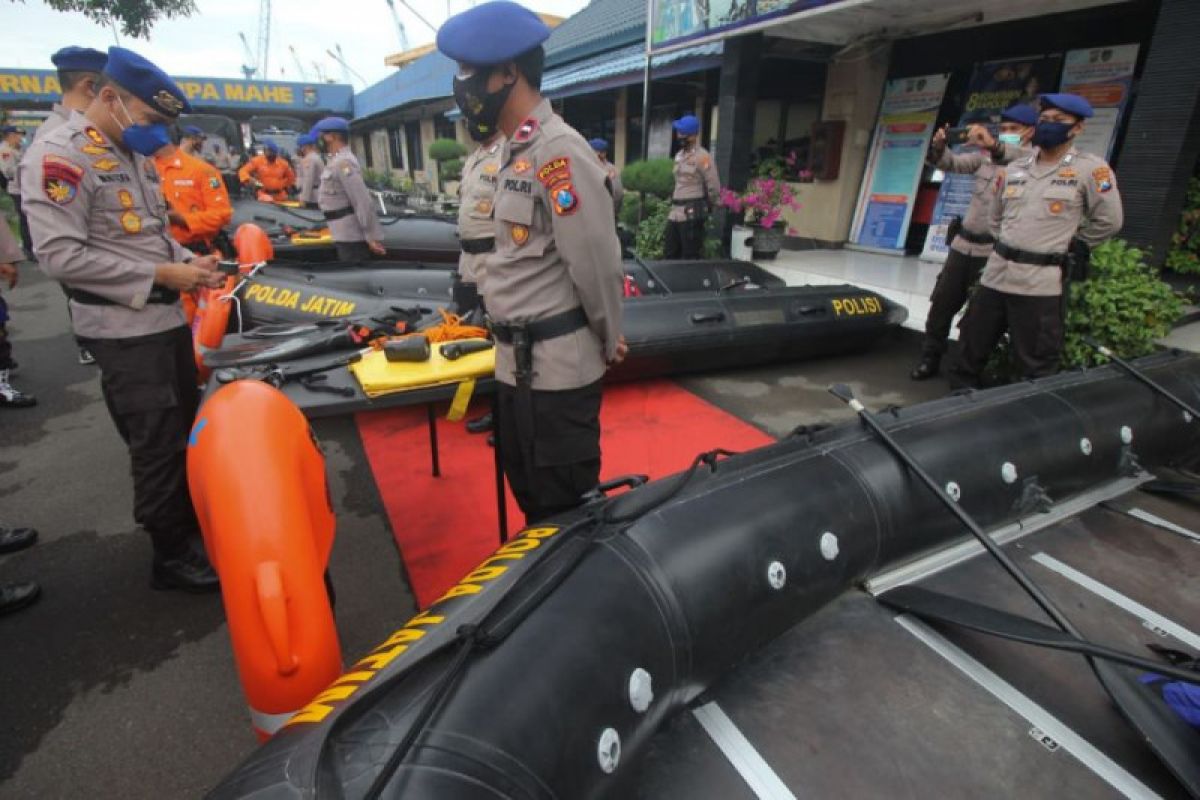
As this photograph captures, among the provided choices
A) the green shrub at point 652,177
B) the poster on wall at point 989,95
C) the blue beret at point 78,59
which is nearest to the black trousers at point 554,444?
the blue beret at point 78,59

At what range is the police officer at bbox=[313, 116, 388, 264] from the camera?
4754 millimetres

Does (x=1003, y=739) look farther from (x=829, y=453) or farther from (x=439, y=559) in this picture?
(x=439, y=559)

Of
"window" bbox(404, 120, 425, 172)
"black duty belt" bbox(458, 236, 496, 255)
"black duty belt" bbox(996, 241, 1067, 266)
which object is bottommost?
"black duty belt" bbox(996, 241, 1067, 266)

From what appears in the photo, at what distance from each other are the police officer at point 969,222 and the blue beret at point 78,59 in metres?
4.75

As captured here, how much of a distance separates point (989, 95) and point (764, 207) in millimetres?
2534

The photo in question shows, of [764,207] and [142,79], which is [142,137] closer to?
[142,79]

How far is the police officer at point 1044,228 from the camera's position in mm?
3006

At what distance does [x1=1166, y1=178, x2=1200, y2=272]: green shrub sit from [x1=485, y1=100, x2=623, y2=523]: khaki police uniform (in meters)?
6.34

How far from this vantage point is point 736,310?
4352mm

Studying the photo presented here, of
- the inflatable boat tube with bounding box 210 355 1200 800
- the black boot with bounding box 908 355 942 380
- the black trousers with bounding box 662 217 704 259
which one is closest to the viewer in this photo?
the inflatable boat tube with bounding box 210 355 1200 800

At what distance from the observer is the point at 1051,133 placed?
300 cm

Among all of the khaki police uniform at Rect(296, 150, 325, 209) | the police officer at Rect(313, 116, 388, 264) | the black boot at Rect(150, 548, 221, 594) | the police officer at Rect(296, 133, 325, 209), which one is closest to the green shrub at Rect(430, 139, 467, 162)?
the police officer at Rect(296, 133, 325, 209)

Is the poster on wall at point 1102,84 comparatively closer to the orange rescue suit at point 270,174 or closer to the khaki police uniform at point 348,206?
the khaki police uniform at point 348,206

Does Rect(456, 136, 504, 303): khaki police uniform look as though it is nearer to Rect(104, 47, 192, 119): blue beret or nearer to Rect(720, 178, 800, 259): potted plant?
Rect(104, 47, 192, 119): blue beret
